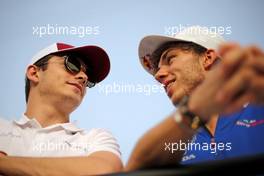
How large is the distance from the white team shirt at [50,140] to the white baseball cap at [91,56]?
0.33 metres

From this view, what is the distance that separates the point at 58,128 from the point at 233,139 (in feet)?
2.28

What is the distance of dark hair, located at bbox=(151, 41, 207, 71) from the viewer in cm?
164

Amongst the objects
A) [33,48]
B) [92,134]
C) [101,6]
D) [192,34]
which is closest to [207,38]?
[192,34]

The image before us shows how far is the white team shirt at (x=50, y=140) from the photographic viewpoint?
51.3 inches

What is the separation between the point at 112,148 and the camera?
127 cm

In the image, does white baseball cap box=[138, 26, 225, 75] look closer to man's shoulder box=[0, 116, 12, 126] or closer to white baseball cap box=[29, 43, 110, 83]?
white baseball cap box=[29, 43, 110, 83]

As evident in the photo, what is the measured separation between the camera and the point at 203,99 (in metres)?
0.52

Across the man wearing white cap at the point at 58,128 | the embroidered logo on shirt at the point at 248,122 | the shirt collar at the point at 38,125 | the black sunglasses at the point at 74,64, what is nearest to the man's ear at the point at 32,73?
the man wearing white cap at the point at 58,128

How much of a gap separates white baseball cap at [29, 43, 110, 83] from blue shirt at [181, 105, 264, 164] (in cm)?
57

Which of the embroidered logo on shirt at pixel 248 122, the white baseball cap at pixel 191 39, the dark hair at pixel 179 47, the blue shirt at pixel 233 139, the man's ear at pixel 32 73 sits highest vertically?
the white baseball cap at pixel 191 39

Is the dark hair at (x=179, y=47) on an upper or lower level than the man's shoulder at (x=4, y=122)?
upper

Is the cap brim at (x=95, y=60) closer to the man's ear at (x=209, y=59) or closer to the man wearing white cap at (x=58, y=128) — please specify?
the man wearing white cap at (x=58, y=128)

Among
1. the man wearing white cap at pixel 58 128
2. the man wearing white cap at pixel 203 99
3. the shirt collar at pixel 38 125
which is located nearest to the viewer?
the man wearing white cap at pixel 203 99

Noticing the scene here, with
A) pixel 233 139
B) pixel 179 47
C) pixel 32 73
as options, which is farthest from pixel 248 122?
pixel 32 73
